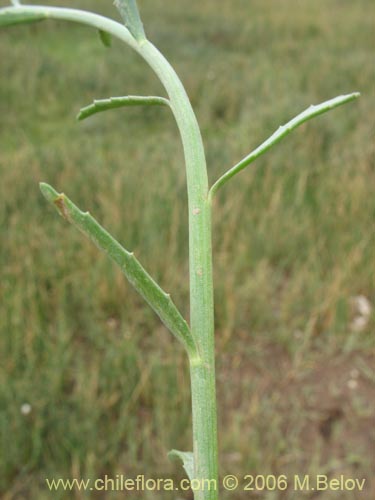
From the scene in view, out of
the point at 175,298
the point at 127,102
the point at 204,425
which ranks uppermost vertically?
the point at 127,102

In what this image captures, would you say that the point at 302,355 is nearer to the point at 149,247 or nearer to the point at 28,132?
the point at 149,247

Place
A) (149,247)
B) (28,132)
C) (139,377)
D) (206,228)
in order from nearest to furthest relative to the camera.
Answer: (206,228), (139,377), (149,247), (28,132)

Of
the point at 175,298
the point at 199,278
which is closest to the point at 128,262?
the point at 199,278

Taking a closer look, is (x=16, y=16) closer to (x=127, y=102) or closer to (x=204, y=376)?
(x=127, y=102)

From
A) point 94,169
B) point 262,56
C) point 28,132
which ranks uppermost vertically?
point 262,56

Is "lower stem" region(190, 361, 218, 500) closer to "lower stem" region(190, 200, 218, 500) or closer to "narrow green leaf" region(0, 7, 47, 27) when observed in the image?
"lower stem" region(190, 200, 218, 500)

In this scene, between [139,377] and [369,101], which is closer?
[139,377]

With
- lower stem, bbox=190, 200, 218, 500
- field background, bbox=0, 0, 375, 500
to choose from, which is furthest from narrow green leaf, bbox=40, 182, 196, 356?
field background, bbox=0, 0, 375, 500

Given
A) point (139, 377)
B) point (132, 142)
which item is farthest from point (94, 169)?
point (139, 377)

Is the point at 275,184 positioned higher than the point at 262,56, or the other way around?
the point at 262,56
